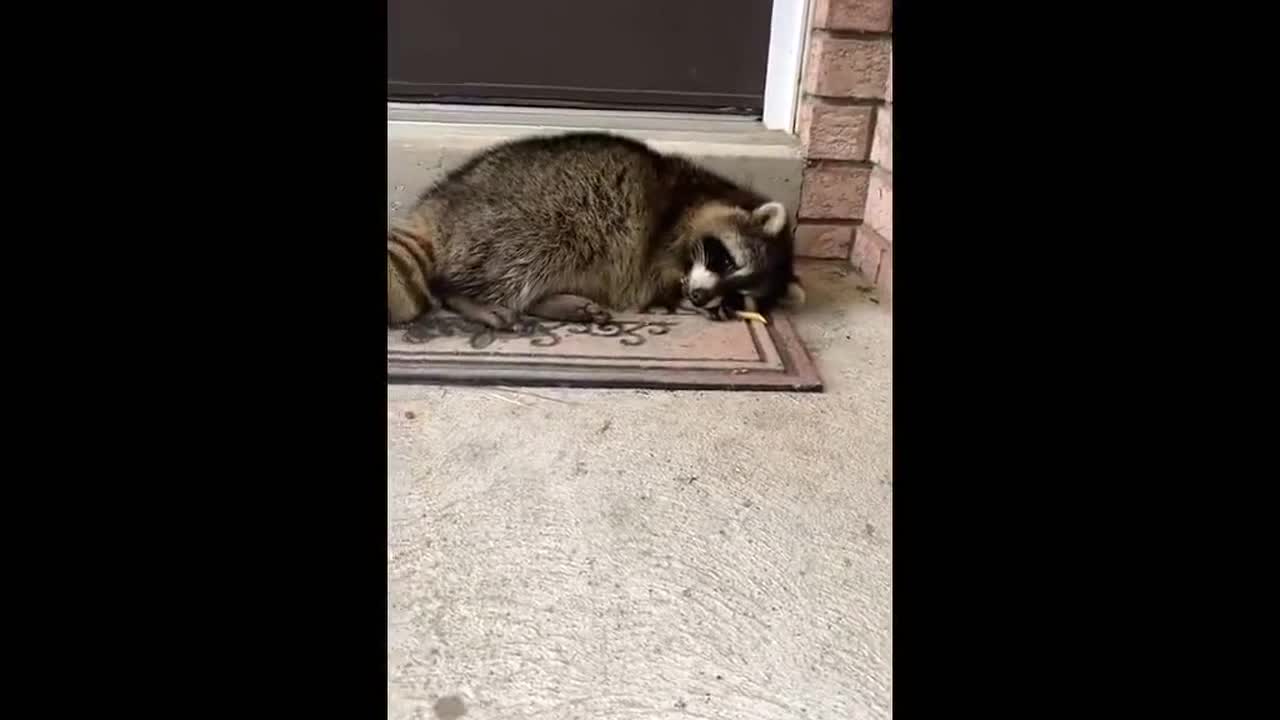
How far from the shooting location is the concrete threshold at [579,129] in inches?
88.7

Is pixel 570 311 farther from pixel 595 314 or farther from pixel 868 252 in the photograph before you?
pixel 868 252

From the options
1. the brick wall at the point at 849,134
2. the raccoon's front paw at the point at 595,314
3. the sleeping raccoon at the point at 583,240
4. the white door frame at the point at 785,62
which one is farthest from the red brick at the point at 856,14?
the raccoon's front paw at the point at 595,314

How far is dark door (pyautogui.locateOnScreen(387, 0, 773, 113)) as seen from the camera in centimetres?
238

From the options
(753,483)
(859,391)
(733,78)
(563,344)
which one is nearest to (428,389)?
(563,344)

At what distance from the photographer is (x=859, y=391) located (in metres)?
1.68

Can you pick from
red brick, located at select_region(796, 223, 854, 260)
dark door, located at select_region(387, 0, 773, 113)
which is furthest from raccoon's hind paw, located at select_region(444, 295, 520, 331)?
red brick, located at select_region(796, 223, 854, 260)

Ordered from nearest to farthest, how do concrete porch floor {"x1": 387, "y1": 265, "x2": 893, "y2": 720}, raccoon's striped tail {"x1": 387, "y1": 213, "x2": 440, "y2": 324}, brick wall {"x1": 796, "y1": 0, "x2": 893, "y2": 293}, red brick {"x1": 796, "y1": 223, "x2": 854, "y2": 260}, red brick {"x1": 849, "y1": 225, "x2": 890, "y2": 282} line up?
concrete porch floor {"x1": 387, "y1": 265, "x2": 893, "y2": 720}
raccoon's striped tail {"x1": 387, "y1": 213, "x2": 440, "y2": 324}
brick wall {"x1": 796, "y1": 0, "x2": 893, "y2": 293}
red brick {"x1": 849, "y1": 225, "x2": 890, "y2": 282}
red brick {"x1": 796, "y1": 223, "x2": 854, "y2": 260}

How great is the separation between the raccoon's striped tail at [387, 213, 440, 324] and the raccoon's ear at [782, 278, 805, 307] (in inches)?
34.2

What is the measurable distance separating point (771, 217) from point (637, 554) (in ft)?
3.93

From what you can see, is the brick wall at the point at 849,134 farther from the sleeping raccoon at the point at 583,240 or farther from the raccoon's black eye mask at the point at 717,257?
the raccoon's black eye mask at the point at 717,257

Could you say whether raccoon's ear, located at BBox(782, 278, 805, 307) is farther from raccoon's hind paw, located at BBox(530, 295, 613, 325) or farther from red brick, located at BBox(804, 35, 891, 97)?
red brick, located at BBox(804, 35, 891, 97)

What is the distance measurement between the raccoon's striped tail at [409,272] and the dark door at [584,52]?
67 centimetres

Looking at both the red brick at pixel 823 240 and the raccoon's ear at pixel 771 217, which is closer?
the raccoon's ear at pixel 771 217

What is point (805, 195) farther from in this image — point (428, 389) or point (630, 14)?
point (428, 389)
